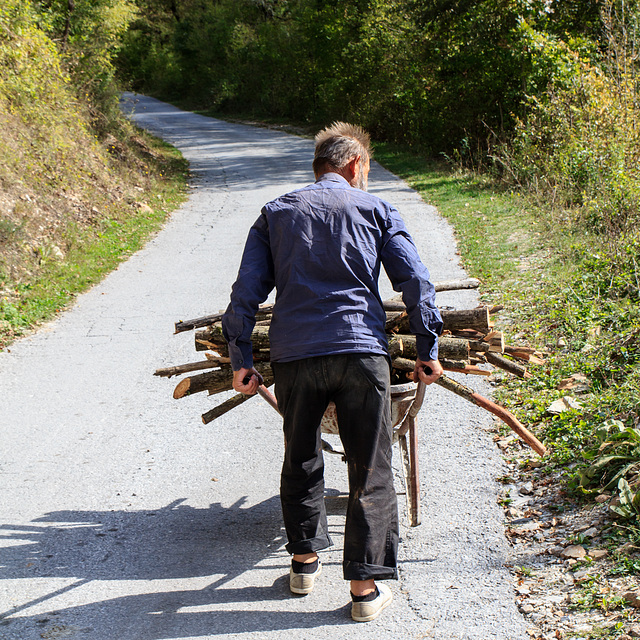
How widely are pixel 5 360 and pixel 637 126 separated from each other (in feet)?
30.3

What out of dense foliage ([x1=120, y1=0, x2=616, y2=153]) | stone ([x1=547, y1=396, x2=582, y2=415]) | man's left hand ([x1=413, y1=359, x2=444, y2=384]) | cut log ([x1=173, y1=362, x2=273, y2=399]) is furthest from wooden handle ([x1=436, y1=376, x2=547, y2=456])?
dense foliage ([x1=120, y1=0, x2=616, y2=153])

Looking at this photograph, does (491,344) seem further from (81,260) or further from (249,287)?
(81,260)

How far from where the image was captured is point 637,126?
1052cm

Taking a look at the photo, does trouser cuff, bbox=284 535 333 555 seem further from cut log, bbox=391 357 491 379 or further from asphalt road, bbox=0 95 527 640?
cut log, bbox=391 357 491 379

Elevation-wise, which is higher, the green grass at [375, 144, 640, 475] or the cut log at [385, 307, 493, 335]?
the cut log at [385, 307, 493, 335]

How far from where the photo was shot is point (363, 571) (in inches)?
123

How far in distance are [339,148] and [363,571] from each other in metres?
1.96

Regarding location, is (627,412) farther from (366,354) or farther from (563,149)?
(563,149)

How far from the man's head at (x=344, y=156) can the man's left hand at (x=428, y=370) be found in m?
0.91

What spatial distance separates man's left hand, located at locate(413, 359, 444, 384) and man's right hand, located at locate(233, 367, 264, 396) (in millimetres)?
766

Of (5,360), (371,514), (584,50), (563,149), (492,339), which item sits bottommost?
(5,360)

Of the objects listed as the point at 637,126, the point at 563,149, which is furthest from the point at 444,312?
the point at 563,149

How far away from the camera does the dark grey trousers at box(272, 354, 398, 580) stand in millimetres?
3084

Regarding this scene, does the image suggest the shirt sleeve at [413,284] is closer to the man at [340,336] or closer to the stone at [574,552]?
the man at [340,336]
